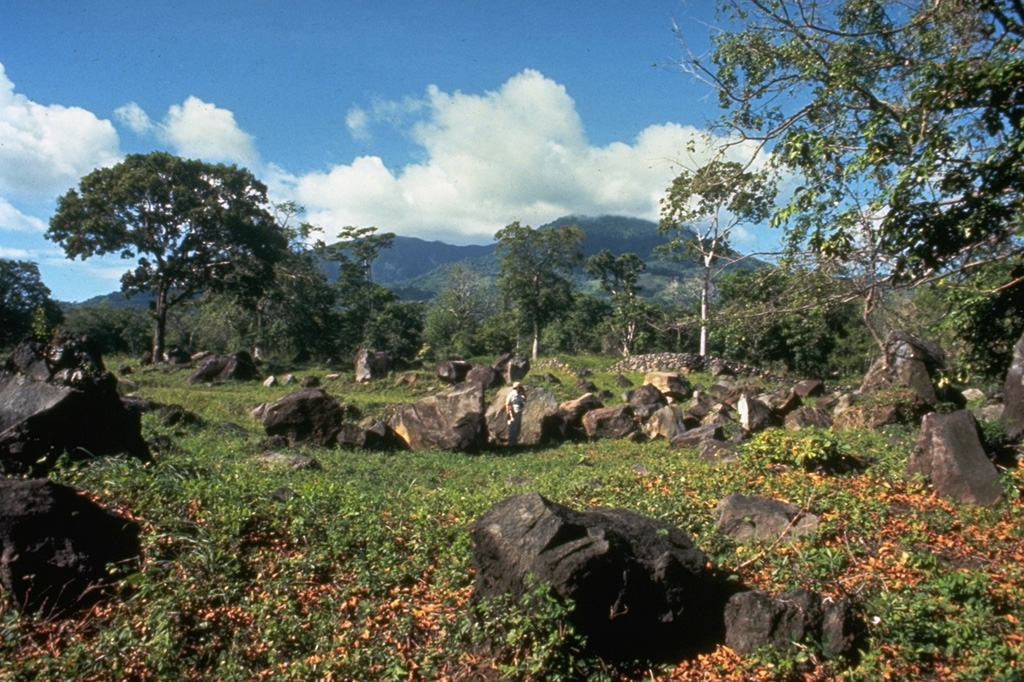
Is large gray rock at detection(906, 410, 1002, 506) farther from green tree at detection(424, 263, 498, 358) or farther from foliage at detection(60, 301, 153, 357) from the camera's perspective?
foliage at detection(60, 301, 153, 357)

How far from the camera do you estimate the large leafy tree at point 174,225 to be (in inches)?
1211

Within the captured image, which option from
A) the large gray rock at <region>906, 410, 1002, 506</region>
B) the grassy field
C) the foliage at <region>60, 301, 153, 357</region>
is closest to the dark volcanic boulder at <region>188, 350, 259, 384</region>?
the grassy field

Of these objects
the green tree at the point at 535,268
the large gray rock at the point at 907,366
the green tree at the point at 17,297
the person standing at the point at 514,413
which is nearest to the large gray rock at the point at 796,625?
the person standing at the point at 514,413

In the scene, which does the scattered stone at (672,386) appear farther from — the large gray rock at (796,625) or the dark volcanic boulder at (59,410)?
the large gray rock at (796,625)

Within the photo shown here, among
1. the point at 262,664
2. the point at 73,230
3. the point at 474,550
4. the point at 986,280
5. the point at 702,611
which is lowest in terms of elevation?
the point at 262,664

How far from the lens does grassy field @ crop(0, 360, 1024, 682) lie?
5.12 m

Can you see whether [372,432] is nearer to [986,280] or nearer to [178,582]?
[178,582]

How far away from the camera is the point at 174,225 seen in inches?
1267

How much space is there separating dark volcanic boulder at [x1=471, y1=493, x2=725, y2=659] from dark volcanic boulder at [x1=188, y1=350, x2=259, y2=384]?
889 inches

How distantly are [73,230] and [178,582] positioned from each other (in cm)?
3051

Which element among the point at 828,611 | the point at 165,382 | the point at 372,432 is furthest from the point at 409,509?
the point at 165,382

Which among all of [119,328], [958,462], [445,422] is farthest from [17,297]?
[958,462]

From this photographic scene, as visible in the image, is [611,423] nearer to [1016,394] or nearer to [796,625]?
[1016,394]

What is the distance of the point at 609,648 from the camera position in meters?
5.26
